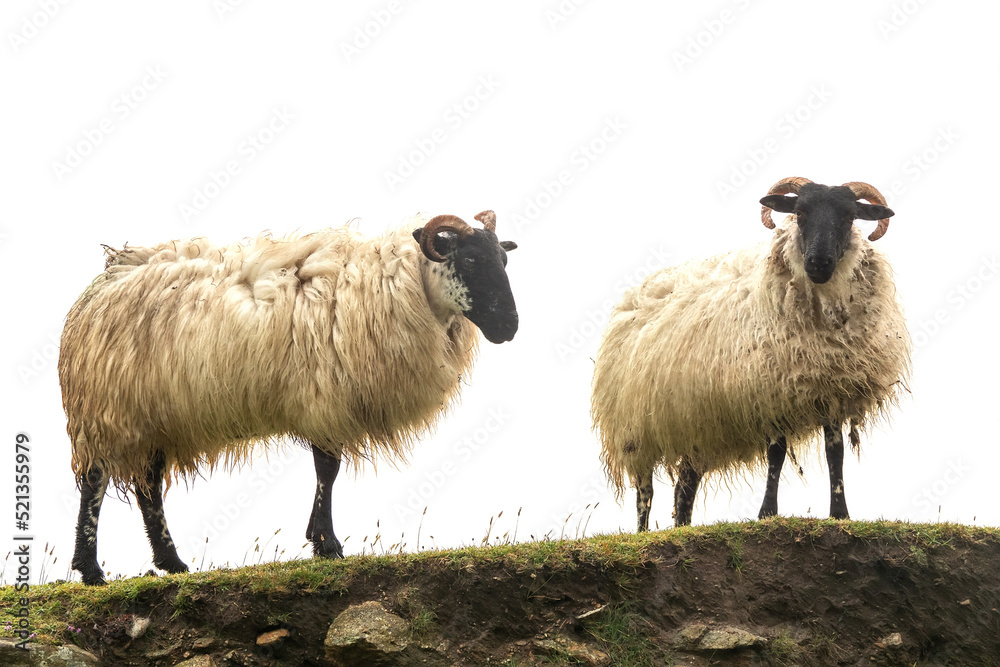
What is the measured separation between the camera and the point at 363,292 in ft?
29.9

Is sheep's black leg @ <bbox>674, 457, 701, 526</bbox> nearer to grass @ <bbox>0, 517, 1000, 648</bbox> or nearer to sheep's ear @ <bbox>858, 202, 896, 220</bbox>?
grass @ <bbox>0, 517, 1000, 648</bbox>

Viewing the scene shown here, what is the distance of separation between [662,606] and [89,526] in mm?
5206

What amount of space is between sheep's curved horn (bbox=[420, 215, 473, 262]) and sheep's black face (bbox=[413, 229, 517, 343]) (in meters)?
0.05

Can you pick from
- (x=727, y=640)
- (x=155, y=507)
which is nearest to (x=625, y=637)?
(x=727, y=640)

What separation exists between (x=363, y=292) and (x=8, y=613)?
153 inches


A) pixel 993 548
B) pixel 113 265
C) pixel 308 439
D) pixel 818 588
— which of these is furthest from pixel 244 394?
pixel 993 548

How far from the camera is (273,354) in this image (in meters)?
8.81

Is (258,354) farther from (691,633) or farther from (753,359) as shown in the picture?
(753,359)

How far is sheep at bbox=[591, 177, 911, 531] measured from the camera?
9.37 metres

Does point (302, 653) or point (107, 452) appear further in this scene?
point (107, 452)

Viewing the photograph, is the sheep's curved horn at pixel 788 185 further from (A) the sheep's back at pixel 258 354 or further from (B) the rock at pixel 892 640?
(B) the rock at pixel 892 640

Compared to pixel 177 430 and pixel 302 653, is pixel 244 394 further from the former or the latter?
pixel 302 653

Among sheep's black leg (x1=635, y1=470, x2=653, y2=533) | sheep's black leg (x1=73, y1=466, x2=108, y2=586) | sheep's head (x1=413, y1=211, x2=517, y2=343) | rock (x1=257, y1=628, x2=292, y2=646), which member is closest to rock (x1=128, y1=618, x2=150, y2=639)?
rock (x1=257, y1=628, x2=292, y2=646)

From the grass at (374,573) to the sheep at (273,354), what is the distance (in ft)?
2.04
